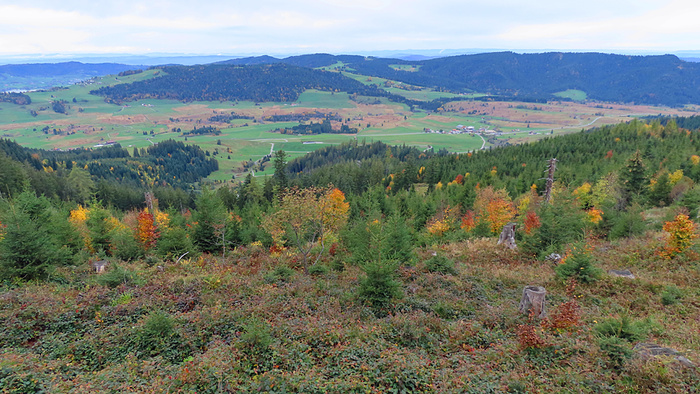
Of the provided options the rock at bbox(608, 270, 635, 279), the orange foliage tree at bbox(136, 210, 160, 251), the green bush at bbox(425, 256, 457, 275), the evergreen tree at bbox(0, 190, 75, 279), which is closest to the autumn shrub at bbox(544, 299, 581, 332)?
the rock at bbox(608, 270, 635, 279)

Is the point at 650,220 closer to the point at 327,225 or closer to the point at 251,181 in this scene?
the point at 327,225

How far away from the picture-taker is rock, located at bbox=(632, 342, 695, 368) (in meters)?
9.30

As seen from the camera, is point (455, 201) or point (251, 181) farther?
point (251, 181)

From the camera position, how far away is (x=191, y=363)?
11219mm

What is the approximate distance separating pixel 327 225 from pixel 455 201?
3823 centimetres

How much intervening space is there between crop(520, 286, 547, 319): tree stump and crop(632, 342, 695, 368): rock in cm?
375

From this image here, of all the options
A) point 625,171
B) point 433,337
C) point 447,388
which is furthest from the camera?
point 625,171

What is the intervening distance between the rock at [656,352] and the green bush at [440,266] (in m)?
11.7

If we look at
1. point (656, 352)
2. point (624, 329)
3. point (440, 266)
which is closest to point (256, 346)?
point (624, 329)

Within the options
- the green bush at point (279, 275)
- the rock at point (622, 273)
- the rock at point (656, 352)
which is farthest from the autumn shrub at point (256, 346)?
the rock at point (622, 273)

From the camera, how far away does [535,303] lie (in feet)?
46.8

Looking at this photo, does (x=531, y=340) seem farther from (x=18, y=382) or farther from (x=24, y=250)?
(x=24, y=250)

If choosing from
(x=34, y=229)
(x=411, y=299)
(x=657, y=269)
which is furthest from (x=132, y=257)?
(x=657, y=269)

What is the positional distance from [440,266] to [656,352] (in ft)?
42.1
